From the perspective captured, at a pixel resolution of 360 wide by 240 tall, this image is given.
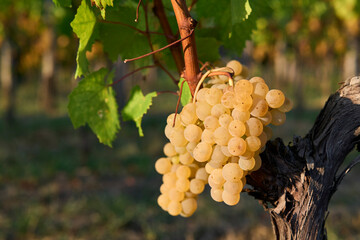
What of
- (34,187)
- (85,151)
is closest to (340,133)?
(34,187)

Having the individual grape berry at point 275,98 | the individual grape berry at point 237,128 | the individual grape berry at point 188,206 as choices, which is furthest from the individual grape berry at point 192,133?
the individual grape berry at point 188,206

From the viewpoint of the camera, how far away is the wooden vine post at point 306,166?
39.9 inches

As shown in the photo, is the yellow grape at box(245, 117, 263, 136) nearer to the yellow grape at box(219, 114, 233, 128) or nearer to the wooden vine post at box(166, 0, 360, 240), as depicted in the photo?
the yellow grape at box(219, 114, 233, 128)

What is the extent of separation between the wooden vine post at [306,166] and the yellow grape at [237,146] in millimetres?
208

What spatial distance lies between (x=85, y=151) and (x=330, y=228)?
504cm

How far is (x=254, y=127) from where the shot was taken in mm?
885

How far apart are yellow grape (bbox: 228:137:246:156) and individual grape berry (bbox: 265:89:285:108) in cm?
13

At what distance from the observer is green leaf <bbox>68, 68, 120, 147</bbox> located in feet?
3.99

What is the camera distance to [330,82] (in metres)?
24.6

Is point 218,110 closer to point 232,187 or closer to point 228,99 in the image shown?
point 228,99

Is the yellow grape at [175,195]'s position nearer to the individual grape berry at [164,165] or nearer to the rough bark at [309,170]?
the individual grape berry at [164,165]

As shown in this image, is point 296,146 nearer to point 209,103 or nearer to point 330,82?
point 209,103

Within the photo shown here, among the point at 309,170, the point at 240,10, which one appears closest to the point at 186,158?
the point at 309,170

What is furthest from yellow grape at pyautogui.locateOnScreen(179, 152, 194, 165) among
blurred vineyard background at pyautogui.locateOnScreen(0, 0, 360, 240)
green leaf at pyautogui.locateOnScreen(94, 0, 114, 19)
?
green leaf at pyautogui.locateOnScreen(94, 0, 114, 19)
